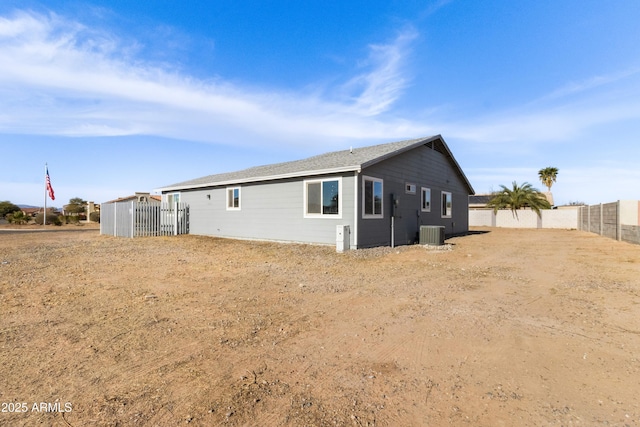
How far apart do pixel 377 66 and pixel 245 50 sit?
18.7 feet

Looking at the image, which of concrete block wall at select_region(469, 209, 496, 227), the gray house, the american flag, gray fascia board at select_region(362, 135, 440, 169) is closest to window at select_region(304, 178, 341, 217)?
the gray house

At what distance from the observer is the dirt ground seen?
233cm

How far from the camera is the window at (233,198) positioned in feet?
51.8

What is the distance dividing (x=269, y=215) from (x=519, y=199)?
90.0 feet

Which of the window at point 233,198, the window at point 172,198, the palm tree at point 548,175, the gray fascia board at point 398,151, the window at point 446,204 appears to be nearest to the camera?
the gray fascia board at point 398,151

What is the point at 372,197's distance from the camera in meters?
12.2

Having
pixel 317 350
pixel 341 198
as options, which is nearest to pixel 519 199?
pixel 341 198

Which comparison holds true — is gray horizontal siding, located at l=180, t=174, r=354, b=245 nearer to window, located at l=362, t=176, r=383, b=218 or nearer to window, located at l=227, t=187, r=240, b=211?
window, located at l=227, t=187, r=240, b=211

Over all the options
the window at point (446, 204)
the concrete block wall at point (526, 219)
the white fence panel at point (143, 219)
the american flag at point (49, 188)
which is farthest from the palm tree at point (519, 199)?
the american flag at point (49, 188)

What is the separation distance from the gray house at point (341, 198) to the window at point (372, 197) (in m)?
0.04

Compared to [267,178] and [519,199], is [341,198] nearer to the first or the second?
[267,178]

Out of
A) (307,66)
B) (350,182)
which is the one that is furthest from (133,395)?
(307,66)

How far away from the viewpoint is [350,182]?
37.5ft

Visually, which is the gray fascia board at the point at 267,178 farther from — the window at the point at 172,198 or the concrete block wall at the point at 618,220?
the concrete block wall at the point at 618,220
